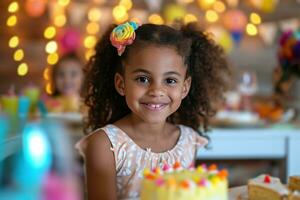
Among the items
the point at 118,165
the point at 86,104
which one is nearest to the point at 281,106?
the point at 86,104

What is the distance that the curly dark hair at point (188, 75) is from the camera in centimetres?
160

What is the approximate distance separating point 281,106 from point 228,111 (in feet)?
0.98

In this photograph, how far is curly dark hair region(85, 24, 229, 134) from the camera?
1600 millimetres

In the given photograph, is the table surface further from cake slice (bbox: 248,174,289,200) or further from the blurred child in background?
the blurred child in background

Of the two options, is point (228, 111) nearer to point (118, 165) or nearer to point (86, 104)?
point (86, 104)

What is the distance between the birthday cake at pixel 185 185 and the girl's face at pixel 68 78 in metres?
2.57

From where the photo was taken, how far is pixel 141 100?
143 centimetres

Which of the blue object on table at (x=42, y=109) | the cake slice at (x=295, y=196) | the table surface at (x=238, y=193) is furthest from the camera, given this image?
the blue object on table at (x=42, y=109)

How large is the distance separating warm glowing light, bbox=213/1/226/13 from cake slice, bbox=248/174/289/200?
3800mm

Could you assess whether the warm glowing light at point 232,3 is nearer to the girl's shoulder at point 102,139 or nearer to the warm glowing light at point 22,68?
the warm glowing light at point 22,68

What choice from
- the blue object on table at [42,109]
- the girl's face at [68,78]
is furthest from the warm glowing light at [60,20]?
the blue object on table at [42,109]

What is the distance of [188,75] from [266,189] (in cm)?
49

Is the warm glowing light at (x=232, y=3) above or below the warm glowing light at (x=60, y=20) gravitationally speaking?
above

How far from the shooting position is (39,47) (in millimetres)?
5070
